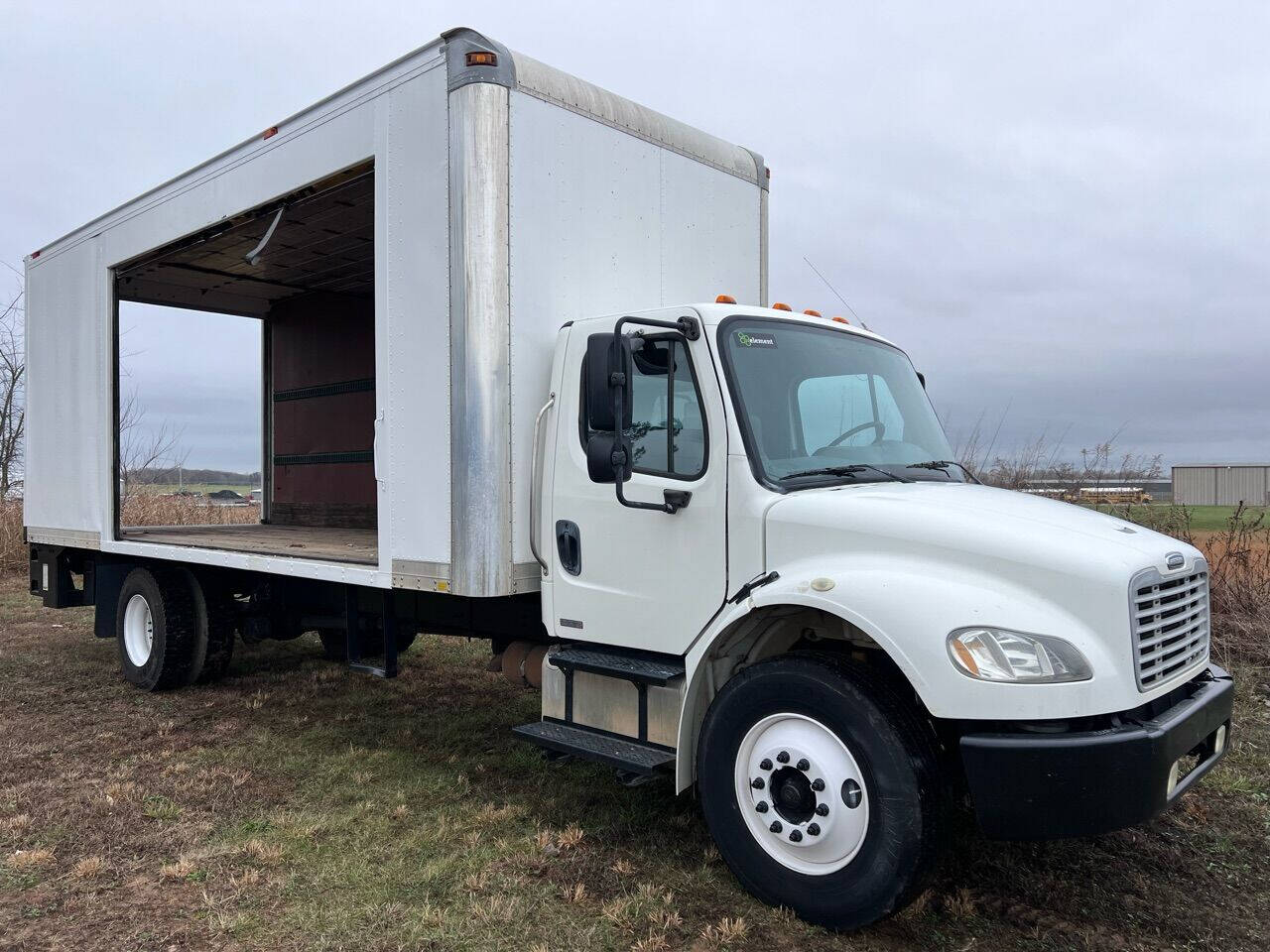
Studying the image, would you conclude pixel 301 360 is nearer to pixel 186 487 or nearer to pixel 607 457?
pixel 607 457

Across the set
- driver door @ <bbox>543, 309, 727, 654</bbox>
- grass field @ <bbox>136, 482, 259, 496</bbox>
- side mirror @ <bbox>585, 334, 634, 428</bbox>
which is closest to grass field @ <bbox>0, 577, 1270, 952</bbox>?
driver door @ <bbox>543, 309, 727, 654</bbox>

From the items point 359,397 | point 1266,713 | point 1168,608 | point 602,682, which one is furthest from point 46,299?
point 1266,713

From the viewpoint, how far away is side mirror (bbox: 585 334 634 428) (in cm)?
395

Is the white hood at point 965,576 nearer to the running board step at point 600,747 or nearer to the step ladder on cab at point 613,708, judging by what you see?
the step ladder on cab at point 613,708

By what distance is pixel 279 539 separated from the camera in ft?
25.4

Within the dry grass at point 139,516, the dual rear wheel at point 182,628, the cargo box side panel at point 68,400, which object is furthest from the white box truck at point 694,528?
the dry grass at point 139,516

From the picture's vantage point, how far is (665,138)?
5.52 m

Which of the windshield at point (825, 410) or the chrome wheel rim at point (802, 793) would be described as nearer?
the chrome wheel rim at point (802, 793)

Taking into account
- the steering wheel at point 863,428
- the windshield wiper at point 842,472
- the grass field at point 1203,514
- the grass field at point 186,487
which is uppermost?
the steering wheel at point 863,428

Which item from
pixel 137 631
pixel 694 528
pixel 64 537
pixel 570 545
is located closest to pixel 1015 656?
pixel 694 528

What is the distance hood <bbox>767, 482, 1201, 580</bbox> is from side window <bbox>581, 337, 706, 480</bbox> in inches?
18.8

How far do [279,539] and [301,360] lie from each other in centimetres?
271

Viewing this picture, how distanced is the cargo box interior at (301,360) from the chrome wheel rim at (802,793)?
4.18 metres

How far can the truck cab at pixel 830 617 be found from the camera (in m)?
3.20
